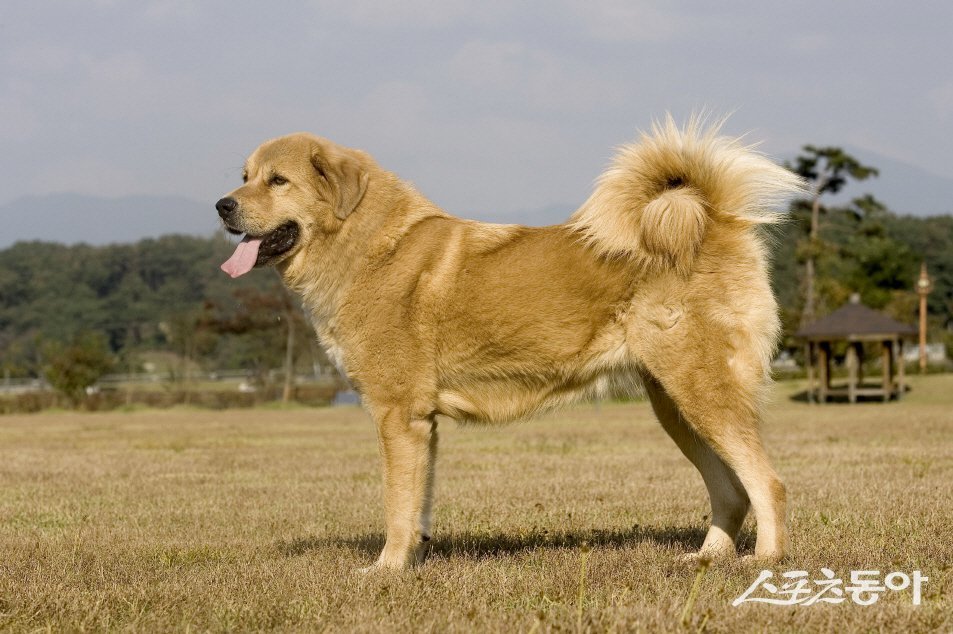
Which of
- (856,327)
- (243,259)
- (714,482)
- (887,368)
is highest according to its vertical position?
(243,259)

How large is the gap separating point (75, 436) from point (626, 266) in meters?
19.0

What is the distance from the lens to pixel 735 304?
17.8ft

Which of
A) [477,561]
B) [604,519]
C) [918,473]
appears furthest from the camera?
[918,473]

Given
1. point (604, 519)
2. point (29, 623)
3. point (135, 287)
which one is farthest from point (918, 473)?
point (135, 287)

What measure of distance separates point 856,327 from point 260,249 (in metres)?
31.8

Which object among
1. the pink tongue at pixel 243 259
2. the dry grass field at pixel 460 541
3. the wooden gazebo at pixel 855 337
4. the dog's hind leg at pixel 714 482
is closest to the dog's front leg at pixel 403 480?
the dry grass field at pixel 460 541

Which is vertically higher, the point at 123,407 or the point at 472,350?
the point at 472,350

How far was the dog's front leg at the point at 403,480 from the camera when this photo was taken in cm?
530

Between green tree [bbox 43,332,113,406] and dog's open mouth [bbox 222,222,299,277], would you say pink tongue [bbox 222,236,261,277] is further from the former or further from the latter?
green tree [bbox 43,332,113,406]

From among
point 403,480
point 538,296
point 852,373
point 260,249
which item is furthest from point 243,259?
point 852,373

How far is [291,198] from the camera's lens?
5.69 metres

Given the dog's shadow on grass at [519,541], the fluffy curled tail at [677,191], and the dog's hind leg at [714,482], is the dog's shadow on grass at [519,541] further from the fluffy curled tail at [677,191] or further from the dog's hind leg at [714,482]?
the fluffy curled tail at [677,191]

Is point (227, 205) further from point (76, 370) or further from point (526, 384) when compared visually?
point (76, 370)

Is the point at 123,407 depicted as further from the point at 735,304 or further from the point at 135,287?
the point at 135,287
